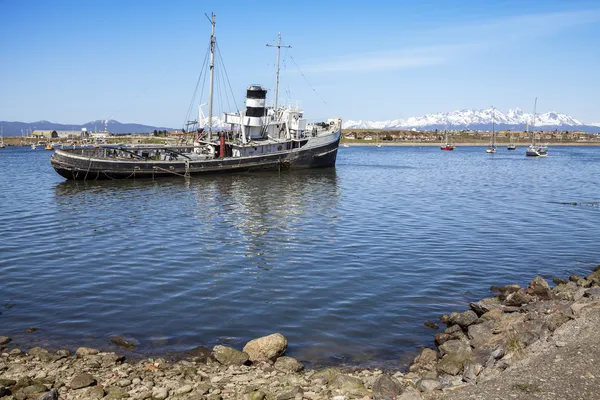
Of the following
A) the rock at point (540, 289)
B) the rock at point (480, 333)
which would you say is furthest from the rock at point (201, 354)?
the rock at point (540, 289)

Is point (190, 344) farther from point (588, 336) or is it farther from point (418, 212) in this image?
point (418, 212)

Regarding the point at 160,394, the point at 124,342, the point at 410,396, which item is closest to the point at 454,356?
the point at 410,396

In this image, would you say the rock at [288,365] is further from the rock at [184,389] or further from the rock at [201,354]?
the rock at [184,389]

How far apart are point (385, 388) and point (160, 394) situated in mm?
4418

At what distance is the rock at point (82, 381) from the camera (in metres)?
10.7

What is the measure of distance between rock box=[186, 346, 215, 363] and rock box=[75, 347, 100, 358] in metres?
2.22

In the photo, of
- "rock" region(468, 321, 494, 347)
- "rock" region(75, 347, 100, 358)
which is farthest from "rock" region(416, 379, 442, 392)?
"rock" region(75, 347, 100, 358)

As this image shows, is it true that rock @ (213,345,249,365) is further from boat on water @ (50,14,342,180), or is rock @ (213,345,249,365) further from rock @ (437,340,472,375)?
boat on water @ (50,14,342,180)

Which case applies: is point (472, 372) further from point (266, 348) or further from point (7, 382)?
point (7, 382)

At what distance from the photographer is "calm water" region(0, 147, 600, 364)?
574 inches

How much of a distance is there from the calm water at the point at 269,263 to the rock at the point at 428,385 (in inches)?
94.2

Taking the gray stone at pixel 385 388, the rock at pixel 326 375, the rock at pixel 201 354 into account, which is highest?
the gray stone at pixel 385 388

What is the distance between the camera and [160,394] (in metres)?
10.4

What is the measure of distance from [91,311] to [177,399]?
6799mm
